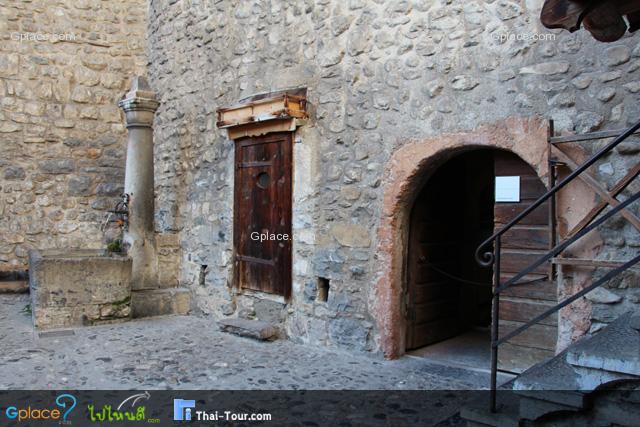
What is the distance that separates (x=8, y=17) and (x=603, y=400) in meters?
8.61

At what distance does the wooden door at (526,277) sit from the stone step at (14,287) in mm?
6576

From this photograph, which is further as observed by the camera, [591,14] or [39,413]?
[39,413]

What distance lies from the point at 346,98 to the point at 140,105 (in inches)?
116

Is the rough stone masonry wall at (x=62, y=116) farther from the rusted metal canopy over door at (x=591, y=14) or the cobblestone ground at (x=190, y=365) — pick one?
the rusted metal canopy over door at (x=591, y=14)

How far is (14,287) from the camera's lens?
25.9 feet

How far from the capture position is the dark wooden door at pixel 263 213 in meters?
5.73

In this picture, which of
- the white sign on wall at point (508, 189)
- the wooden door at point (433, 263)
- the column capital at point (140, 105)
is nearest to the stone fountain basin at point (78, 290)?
the column capital at point (140, 105)

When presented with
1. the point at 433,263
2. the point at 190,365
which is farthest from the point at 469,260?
the point at 190,365

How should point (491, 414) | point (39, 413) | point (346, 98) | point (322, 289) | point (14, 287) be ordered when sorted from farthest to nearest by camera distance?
point (14, 287)
point (322, 289)
point (346, 98)
point (39, 413)
point (491, 414)

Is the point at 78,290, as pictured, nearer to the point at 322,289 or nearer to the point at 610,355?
the point at 322,289

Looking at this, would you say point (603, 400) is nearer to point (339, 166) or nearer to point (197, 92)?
point (339, 166)

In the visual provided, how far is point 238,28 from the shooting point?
6.35 metres

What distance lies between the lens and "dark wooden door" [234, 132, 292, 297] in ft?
18.8

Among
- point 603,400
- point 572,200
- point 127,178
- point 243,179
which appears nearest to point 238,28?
point 243,179
